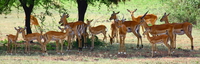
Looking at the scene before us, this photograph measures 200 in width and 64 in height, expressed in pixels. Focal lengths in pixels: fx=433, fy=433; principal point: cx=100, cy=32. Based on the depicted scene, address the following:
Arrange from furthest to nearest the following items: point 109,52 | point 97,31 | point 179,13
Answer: point 179,13 → point 97,31 → point 109,52

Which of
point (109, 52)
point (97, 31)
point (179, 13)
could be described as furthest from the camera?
point (179, 13)

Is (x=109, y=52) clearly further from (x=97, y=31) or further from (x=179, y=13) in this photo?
(x=179, y=13)

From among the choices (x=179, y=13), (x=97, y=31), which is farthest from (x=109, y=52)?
(x=179, y=13)

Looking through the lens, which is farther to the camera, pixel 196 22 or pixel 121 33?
pixel 196 22

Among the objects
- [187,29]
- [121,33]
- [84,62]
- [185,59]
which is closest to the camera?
[84,62]

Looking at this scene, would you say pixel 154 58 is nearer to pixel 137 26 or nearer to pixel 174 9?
pixel 137 26

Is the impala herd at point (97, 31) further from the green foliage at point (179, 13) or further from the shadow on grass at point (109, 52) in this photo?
the green foliage at point (179, 13)

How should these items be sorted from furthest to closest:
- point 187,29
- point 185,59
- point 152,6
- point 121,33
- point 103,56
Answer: point 152,6 → point 187,29 → point 121,33 → point 103,56 → point 185,59

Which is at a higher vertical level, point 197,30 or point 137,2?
point 137,2

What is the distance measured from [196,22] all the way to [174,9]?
166 centimetres

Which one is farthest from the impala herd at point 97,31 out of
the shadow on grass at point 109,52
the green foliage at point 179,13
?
the green foliage at point 179,13

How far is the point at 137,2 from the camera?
41.0 m

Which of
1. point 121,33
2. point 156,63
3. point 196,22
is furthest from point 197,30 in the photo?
point 156,63

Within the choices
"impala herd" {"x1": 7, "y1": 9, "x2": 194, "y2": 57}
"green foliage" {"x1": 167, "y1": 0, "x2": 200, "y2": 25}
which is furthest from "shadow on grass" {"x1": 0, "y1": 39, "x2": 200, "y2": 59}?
"green foliage" {"x1": 167, "y1": 0, "x2": 200, "y2": 25}
